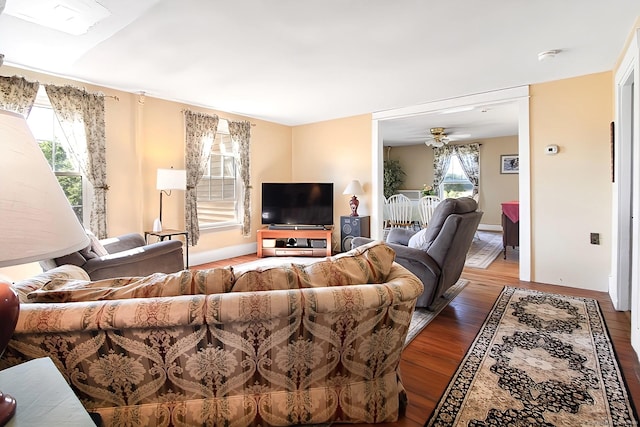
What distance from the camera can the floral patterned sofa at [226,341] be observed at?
1146mm

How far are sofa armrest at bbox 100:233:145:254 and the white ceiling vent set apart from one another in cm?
182

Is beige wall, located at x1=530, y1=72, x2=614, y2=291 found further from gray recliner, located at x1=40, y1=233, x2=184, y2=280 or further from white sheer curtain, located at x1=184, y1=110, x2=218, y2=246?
white sheer curtain, located at x1=184, y1=110, x2=218, y2=246

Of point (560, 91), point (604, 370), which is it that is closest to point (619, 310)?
point (604, 370)

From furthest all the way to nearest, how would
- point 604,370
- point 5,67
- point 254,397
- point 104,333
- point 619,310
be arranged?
point 5,67, point 619,310, point 604,370, point 254,397, point 104,333

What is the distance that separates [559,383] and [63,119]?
4.78 m

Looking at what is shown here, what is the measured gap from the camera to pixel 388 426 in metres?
1.52

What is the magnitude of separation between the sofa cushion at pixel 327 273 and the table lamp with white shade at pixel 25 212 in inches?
27.8

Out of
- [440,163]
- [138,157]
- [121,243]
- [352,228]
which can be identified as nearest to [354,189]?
[352,228]

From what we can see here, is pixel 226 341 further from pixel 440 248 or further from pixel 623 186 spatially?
pixel 623 186

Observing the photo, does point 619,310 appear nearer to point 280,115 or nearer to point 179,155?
point 280,115

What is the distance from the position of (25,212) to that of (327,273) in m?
1.03

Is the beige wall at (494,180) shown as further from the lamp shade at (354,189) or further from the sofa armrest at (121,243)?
the sofa armrest at (121,243)

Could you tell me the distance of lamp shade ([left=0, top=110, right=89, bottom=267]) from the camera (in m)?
0.59

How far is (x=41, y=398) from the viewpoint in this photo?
82 cm
